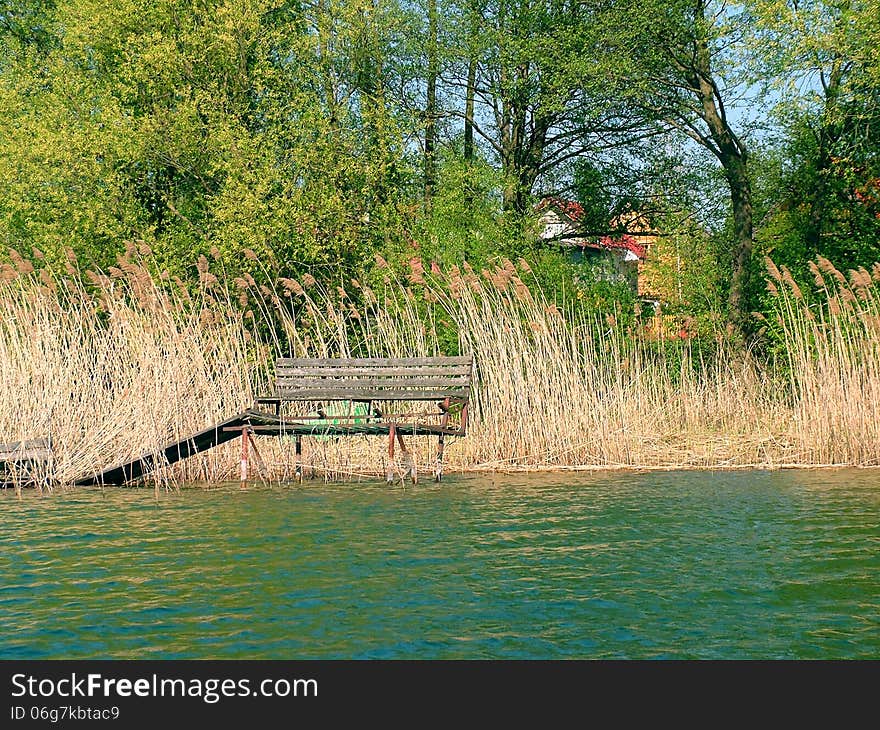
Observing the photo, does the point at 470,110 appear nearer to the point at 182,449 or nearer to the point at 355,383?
the point at 355,383

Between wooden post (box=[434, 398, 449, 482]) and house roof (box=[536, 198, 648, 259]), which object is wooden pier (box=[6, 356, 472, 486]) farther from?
house roof (box=[536, 198, 648, 259])

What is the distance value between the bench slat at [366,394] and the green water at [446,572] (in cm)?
92

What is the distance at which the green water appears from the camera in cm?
597

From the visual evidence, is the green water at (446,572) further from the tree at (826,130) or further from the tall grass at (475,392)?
the tree at (826,130)

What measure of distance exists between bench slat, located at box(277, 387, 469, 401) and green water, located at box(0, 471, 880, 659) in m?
0.92

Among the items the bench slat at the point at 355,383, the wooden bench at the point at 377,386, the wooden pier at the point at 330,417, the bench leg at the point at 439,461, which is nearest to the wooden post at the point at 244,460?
the wooden pier at the point at 330,417

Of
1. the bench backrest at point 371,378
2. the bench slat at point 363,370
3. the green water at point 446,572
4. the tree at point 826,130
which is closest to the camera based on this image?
the green water at point 446,572

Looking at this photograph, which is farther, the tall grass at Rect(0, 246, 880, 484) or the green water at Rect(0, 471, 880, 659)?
the tall grass at Rect(0, 246, 880, 484)

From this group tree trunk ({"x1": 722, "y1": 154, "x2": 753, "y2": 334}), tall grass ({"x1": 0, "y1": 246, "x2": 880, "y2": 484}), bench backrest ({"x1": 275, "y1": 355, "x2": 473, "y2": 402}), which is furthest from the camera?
tree trunk ({"x1": 722, "y1": 154, "x2": 753, "y2": 334})

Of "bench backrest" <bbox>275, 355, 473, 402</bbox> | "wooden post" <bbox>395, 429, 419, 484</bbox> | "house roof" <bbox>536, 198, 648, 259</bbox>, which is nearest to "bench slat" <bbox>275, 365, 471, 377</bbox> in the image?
"bench backrest" <bbox>275, 355, 473, 402</bbox>

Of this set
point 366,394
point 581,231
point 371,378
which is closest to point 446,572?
point 366,394

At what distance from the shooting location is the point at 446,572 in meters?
7.48

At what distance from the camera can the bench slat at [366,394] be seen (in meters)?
11.6
